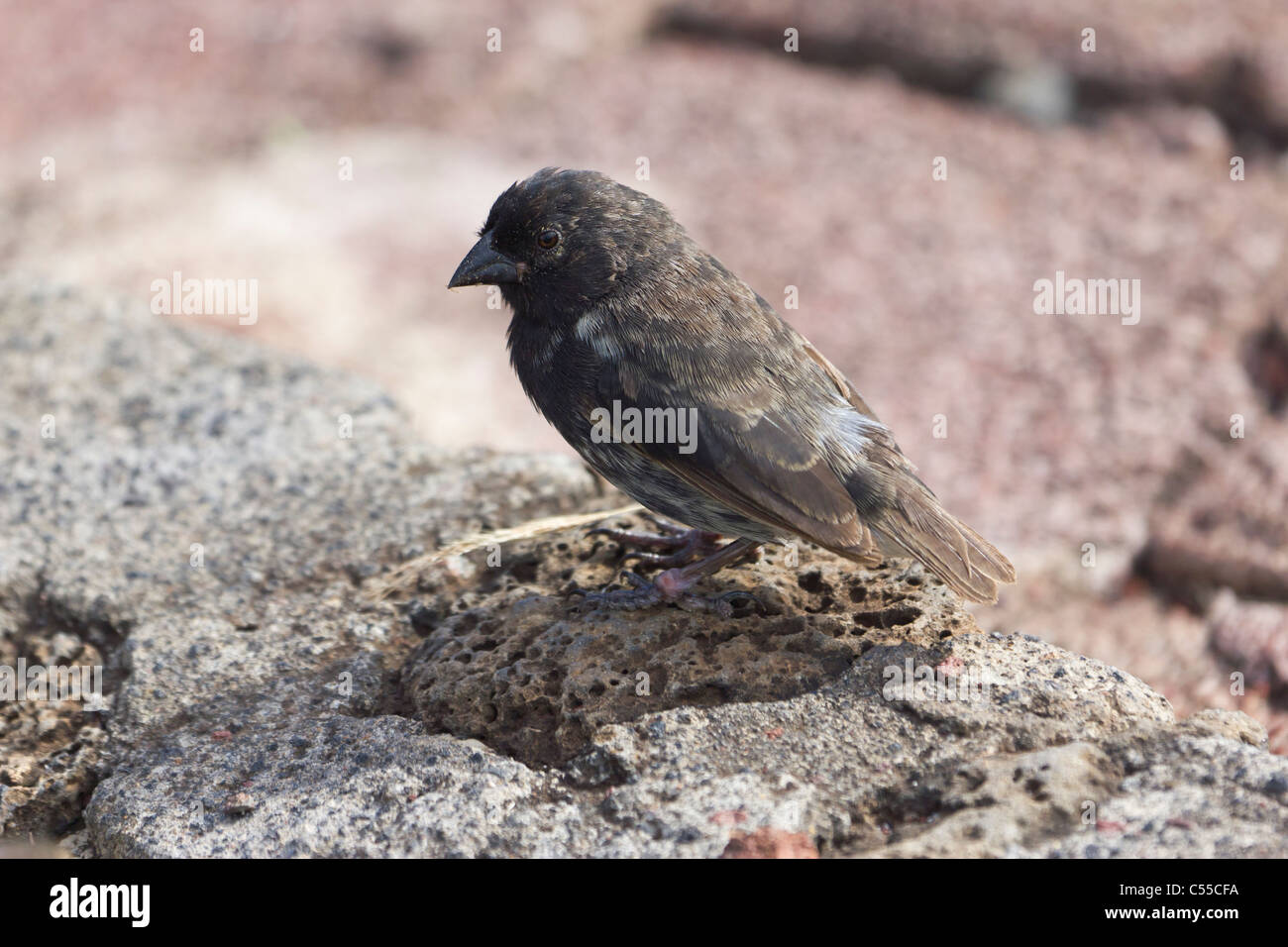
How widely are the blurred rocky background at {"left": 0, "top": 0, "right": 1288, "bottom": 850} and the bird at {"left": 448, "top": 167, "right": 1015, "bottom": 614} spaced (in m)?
2.25

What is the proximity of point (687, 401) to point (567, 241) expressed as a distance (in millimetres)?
738

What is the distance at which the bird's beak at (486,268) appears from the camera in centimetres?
397

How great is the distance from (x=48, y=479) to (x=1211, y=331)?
6.58m

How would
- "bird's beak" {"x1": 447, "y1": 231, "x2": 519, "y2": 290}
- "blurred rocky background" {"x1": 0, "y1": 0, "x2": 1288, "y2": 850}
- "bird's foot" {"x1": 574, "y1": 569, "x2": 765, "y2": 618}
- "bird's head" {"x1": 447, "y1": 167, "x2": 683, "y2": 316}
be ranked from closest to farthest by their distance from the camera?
"bird's foot" {"x1": 574, "y1": 569, "x2": 765, "y2": 618} < "bird's head" {"x1": 447, "y1": 167, "x2": 683, "y2": 316} < "bird's beak" {"x1": 447, "y1": 231, "x2": 519, "y2": 290} < "blurred rocky background" {"x1": 0, "y1": 0, "x2": 1288, "y2": 850}

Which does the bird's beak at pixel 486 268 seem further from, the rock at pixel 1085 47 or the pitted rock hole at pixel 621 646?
the rock at pixel 1085 47

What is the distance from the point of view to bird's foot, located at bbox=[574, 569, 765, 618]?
11.8 feet

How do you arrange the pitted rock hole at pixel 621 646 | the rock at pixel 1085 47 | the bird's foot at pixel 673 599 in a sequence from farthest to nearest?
the rock at pixel 1085 47, the bird's foot at pixel 673 599, the pitted rock hole at pixel 621 646

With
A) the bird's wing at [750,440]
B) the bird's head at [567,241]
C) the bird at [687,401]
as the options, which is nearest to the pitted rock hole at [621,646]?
the bird at [687,401]

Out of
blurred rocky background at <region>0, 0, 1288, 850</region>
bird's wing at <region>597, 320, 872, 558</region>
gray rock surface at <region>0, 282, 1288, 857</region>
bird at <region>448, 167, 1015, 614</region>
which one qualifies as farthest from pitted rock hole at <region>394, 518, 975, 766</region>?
blurred rocky background at <region>0, 0, 1288, 850</region>

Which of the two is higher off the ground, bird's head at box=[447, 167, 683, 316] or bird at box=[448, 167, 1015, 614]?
bird's head at box=[447, 167, 683, 316]

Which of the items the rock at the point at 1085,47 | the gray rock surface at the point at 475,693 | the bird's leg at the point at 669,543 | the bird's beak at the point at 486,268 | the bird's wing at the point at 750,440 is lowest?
the gray rock surface at the point at 475,693

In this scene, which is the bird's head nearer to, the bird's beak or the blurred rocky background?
the bird's beak

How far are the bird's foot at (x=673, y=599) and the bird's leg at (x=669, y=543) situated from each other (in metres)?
0.30
